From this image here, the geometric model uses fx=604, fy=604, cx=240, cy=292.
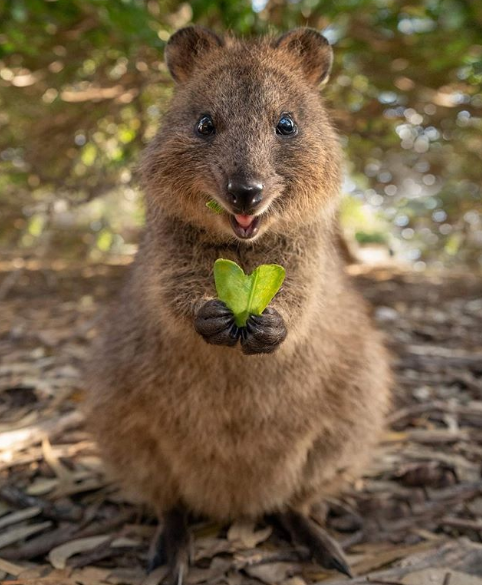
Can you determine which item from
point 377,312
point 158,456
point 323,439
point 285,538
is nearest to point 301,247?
point 323,439

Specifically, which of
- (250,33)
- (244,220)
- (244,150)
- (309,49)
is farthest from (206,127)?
(250,33)

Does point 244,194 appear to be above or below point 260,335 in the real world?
above

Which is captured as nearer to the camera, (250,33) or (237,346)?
(237,346)

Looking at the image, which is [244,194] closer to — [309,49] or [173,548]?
[309,49]

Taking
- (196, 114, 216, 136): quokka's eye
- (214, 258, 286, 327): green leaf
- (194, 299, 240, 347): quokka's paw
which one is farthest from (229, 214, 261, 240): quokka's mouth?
(196, 114, 216, 136): quokka's eye

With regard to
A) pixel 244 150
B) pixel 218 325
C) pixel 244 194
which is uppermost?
pixel 244 150

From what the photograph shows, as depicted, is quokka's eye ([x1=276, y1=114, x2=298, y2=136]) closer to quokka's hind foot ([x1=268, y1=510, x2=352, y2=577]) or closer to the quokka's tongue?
the quokka's tongue

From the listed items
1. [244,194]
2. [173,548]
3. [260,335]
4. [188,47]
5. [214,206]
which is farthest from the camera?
[188,47]

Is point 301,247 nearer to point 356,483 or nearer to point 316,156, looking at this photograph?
point 316,156
